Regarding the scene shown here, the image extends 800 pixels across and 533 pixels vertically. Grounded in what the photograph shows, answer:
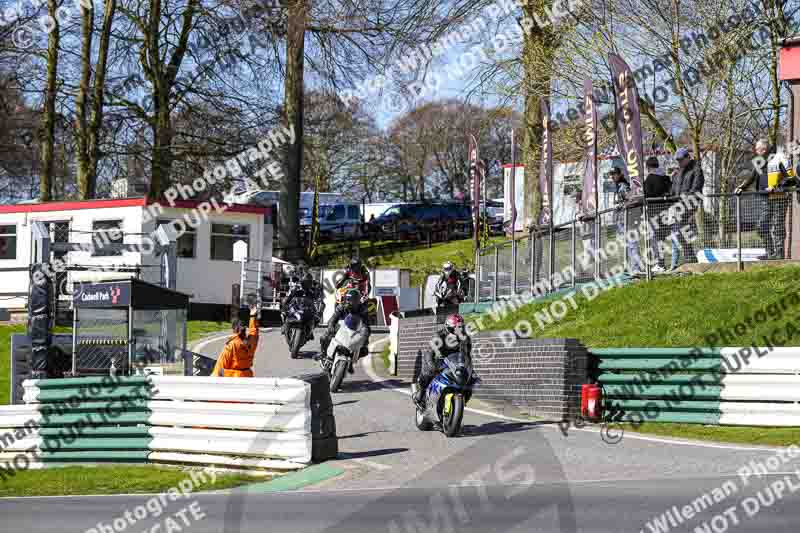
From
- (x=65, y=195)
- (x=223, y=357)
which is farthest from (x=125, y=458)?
(x=65, y=195)

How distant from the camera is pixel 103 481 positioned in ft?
43.4

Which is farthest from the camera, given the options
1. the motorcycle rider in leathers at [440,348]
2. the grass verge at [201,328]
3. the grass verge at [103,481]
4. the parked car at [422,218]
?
the parked car at [422,218]

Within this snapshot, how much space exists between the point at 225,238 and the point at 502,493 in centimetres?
2486

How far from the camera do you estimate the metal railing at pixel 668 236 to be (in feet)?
61.4

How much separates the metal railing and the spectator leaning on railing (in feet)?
0.05

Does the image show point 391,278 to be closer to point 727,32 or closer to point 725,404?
point 727,32

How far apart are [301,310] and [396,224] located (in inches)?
1267

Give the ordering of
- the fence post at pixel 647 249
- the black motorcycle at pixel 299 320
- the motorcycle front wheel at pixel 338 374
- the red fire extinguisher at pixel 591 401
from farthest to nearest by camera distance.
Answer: the black motorcycle at pixel 299 320, the fence post at pixel 647 249, the motorcycle front wheel at pixel 338 374, the red fire extinguisher at pixel 591 401

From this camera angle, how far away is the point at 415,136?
217ft

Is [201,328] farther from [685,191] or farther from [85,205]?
[685,191]

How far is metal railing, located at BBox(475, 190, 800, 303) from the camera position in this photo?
18.7 meters

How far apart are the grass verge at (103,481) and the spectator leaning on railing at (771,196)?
9.97 m

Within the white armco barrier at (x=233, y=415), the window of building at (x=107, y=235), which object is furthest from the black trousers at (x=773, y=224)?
the window of building at (x=107, y=235)

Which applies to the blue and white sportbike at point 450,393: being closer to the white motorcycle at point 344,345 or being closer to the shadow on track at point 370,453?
the shadow on track at point 370,453
